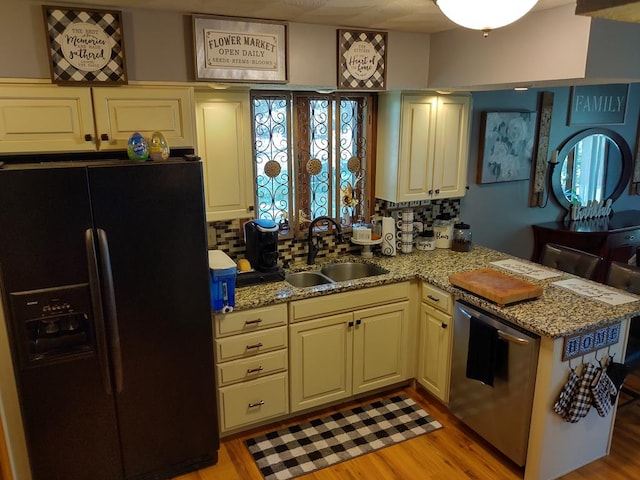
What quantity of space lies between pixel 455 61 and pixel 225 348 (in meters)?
2.18

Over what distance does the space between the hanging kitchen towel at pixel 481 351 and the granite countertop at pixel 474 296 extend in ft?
0.36

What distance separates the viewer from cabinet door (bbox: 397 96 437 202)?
3.36 meters

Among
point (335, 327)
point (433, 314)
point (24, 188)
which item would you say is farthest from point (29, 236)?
point (433, 314)

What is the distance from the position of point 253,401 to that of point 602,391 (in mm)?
1887

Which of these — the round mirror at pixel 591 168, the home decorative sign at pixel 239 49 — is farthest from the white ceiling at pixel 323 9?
the round mirror at pixel 591 168

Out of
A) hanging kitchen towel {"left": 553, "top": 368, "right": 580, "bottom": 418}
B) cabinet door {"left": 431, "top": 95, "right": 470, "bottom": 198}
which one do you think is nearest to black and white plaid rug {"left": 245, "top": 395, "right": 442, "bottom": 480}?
hanging kitchen towel {"left": 553, "top": 368, "right": 580, "bottom": 418}

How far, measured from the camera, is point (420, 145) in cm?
343

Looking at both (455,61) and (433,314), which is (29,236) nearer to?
(433,314)

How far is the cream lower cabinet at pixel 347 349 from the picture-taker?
9.72ft

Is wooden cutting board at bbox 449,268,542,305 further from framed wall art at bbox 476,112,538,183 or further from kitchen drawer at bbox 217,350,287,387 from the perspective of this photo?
framed wall art at bbox 476,112,538,183

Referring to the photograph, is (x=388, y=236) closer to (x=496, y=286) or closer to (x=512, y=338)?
(x=496, y=286)

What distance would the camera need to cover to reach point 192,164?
234cm

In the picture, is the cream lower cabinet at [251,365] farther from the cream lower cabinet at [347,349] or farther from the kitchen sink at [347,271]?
the kitchen sink at [347,271]

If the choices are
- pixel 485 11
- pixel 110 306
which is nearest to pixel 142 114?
pixel 110 306
